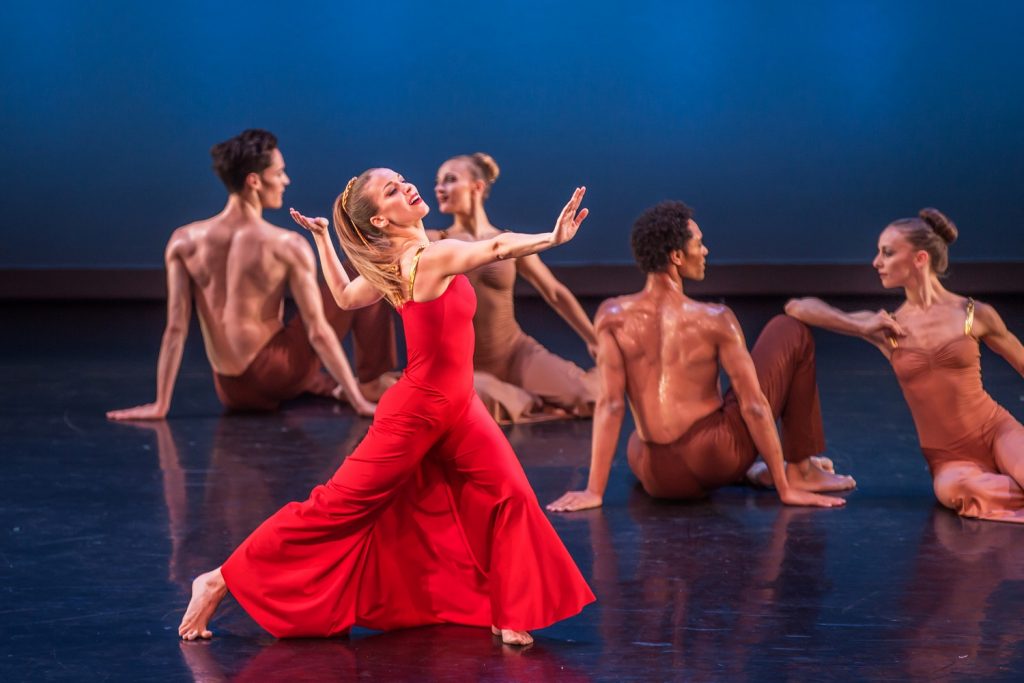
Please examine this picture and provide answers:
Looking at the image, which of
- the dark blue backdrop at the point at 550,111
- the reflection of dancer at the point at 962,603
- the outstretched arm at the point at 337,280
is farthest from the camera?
the dark blue backdrop at the point at 550,111

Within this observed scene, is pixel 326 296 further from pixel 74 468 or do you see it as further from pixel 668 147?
pixel 668 147

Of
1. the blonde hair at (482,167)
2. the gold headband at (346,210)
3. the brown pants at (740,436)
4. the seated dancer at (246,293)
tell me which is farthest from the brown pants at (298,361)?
the gold headband at (346,210)

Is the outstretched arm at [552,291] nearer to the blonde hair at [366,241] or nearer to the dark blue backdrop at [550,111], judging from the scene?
the blonde hair at [366,241]

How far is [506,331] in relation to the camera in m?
5.98

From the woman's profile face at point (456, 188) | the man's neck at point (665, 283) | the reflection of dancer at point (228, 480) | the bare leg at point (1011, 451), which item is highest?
the woman's profile face at point (456, 188)

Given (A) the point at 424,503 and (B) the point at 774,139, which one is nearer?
(A) the point at 424,503

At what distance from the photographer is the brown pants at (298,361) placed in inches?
236

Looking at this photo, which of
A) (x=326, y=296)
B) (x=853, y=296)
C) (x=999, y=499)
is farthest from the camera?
(x=853, y=296)

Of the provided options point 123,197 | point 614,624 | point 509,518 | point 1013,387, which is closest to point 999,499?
point 614,624

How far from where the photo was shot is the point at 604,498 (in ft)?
14.8

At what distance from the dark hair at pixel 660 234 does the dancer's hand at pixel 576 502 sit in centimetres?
75

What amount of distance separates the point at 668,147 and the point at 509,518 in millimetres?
6940

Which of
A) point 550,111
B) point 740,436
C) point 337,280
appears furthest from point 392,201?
point 550,111

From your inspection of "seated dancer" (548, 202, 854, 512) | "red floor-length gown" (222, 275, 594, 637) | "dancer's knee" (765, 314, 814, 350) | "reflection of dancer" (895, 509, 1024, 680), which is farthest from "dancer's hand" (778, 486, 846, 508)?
"red floor-length gown" (222, 275, 594, 637)
